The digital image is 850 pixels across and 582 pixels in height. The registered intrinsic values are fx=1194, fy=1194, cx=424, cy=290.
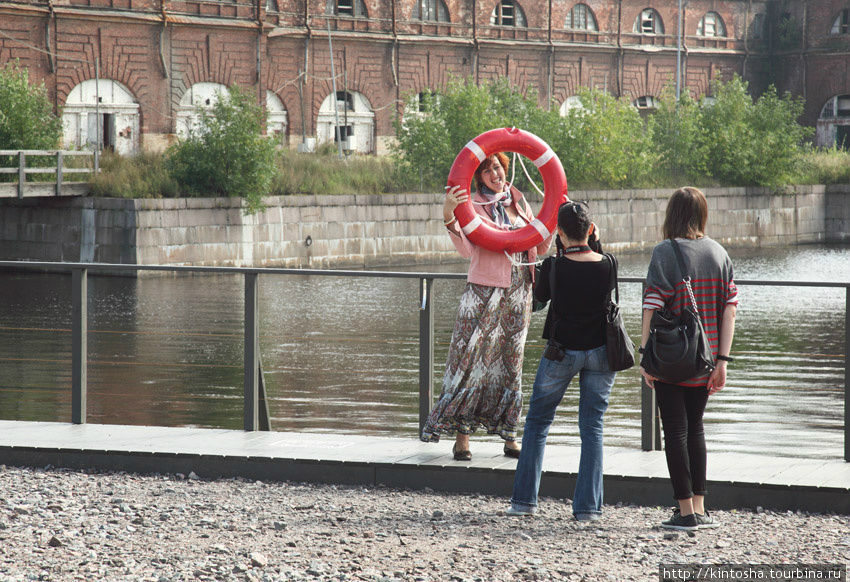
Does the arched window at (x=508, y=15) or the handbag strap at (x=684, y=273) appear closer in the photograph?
the handbag strap at (x=684, y=273)

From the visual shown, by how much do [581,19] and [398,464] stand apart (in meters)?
42.8

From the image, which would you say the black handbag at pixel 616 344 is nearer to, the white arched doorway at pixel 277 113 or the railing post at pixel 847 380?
the railing post at pixel 847 380

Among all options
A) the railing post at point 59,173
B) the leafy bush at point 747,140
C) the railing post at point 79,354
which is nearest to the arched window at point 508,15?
the leafy bush at point 747,140

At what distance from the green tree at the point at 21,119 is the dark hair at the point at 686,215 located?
25.7 metres

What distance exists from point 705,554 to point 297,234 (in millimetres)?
25259

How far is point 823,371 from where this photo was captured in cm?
1393

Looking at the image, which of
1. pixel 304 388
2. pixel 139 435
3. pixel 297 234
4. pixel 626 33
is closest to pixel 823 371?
pixel 304 388

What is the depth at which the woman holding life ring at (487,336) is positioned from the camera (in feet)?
19.0

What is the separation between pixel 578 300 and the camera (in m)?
4.94

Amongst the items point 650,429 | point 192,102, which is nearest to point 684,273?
point 650,429

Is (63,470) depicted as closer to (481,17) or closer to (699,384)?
(699,384)

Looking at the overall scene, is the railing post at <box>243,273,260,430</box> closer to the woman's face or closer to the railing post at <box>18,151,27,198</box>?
the woman's face

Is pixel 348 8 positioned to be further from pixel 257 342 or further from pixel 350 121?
pixel 257 342

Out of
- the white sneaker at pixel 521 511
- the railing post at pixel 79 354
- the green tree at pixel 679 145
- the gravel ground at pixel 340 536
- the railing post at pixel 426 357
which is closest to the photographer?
the gravel ground at pixel 340 536
